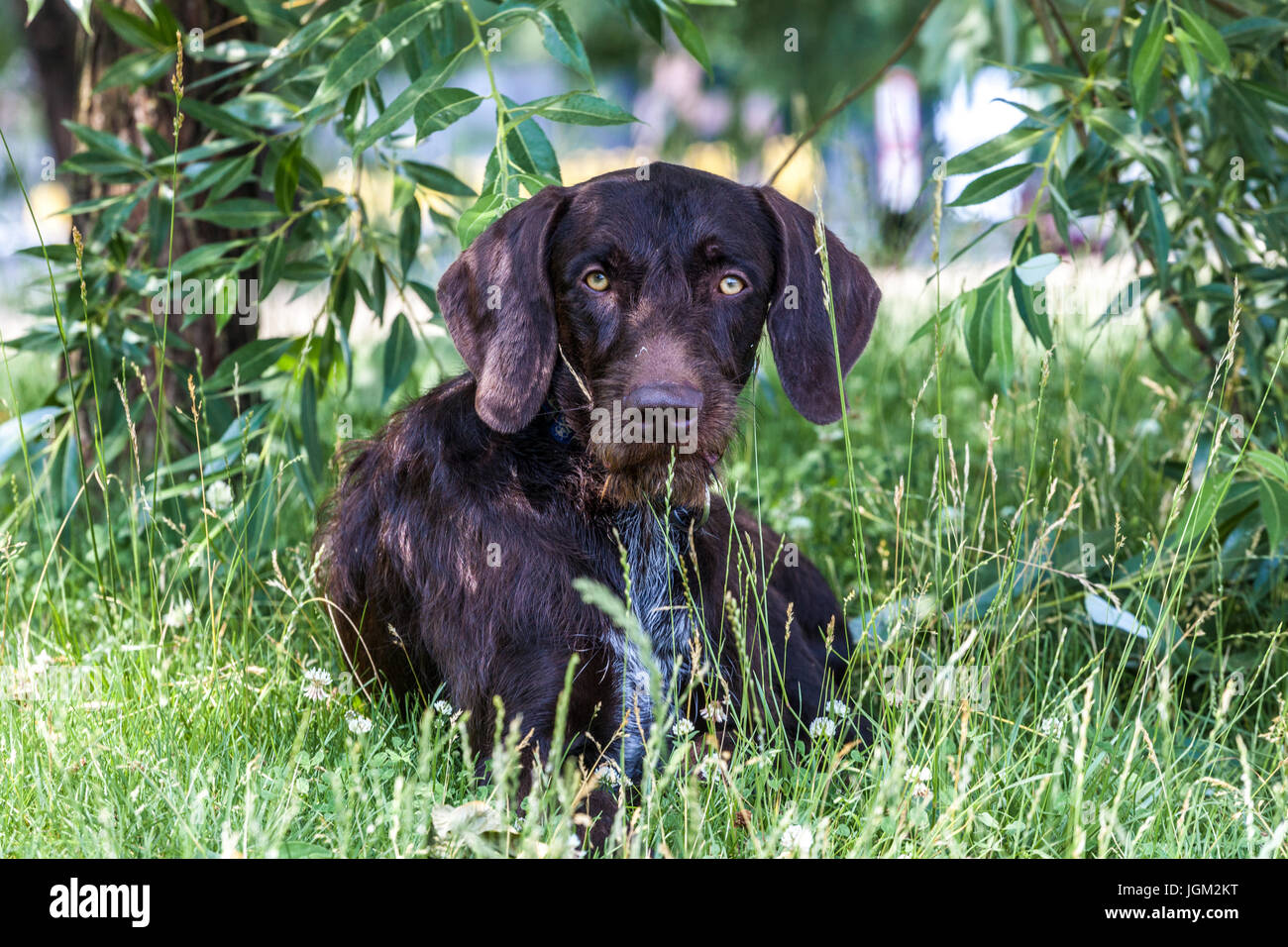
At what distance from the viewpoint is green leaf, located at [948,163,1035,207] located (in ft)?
9.83

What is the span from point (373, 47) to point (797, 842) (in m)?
1.92

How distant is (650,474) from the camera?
8.61ft

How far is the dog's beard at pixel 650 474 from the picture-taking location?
256cm

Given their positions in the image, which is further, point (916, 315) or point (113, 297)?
point (916, 315)

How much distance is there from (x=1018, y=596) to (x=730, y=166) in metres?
3.77

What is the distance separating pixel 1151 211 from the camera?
10.7 feet

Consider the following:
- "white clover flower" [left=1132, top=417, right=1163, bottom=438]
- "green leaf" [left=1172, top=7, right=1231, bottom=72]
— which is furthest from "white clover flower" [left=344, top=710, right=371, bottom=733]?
"white clover flower" [left=1132, top=417, right=1163, bottom=438]

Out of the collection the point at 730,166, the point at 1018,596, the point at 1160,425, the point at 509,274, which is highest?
the point at 730,166

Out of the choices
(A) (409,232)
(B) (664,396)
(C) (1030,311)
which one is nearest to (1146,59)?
(C) (1030,311)

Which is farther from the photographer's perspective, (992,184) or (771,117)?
(771,117)

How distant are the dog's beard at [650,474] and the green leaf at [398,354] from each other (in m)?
1.23

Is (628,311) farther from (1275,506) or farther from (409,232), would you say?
(1275,506)
